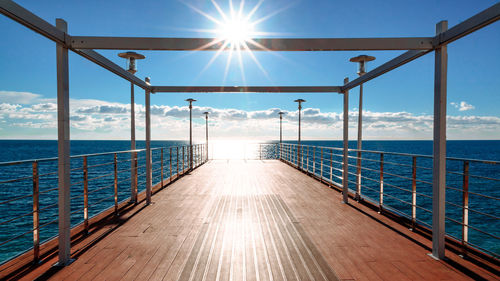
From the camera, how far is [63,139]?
1.96 meters

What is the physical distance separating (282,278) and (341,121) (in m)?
2.58

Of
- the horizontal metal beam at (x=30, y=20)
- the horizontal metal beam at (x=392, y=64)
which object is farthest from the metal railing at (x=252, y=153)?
the horizontal metal beam at (x=30, y=20)

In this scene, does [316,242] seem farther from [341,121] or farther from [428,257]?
[341,121]

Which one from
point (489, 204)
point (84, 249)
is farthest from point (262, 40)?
point (489, 204)

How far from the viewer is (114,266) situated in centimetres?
192

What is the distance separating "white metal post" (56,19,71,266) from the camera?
6.37 ft

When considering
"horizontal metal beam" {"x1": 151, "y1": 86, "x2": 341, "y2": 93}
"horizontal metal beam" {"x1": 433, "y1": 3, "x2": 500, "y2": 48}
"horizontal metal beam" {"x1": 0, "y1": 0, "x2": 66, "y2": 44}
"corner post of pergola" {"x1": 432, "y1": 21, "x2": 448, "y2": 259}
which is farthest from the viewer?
"horizontal metal beam" {"x1": 151, "y1": 86, "x2": 341, "y2": 93}

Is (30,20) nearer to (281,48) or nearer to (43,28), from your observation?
(43,28)

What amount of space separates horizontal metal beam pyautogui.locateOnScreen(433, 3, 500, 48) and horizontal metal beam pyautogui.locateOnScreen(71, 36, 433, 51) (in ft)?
0.47

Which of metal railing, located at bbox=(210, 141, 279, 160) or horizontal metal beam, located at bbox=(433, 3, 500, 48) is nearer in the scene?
horizontal metal beam, located at bbox=(433, 3, 500, 48)

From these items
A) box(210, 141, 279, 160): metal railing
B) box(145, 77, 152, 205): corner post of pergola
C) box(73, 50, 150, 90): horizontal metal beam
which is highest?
box(73, 50, 150, 90): horizontal metal beam

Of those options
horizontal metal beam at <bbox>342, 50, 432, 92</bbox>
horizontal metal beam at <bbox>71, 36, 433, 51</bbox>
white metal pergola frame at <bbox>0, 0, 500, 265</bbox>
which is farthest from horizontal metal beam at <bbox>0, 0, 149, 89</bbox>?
horizontal metal beam at <bbox>342, 50, 432, 92</bbox>

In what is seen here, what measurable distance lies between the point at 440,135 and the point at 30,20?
312cm

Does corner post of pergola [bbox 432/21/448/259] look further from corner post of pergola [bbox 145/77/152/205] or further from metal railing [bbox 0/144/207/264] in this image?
corner post of pergola [bbox 145/77/152/205]
